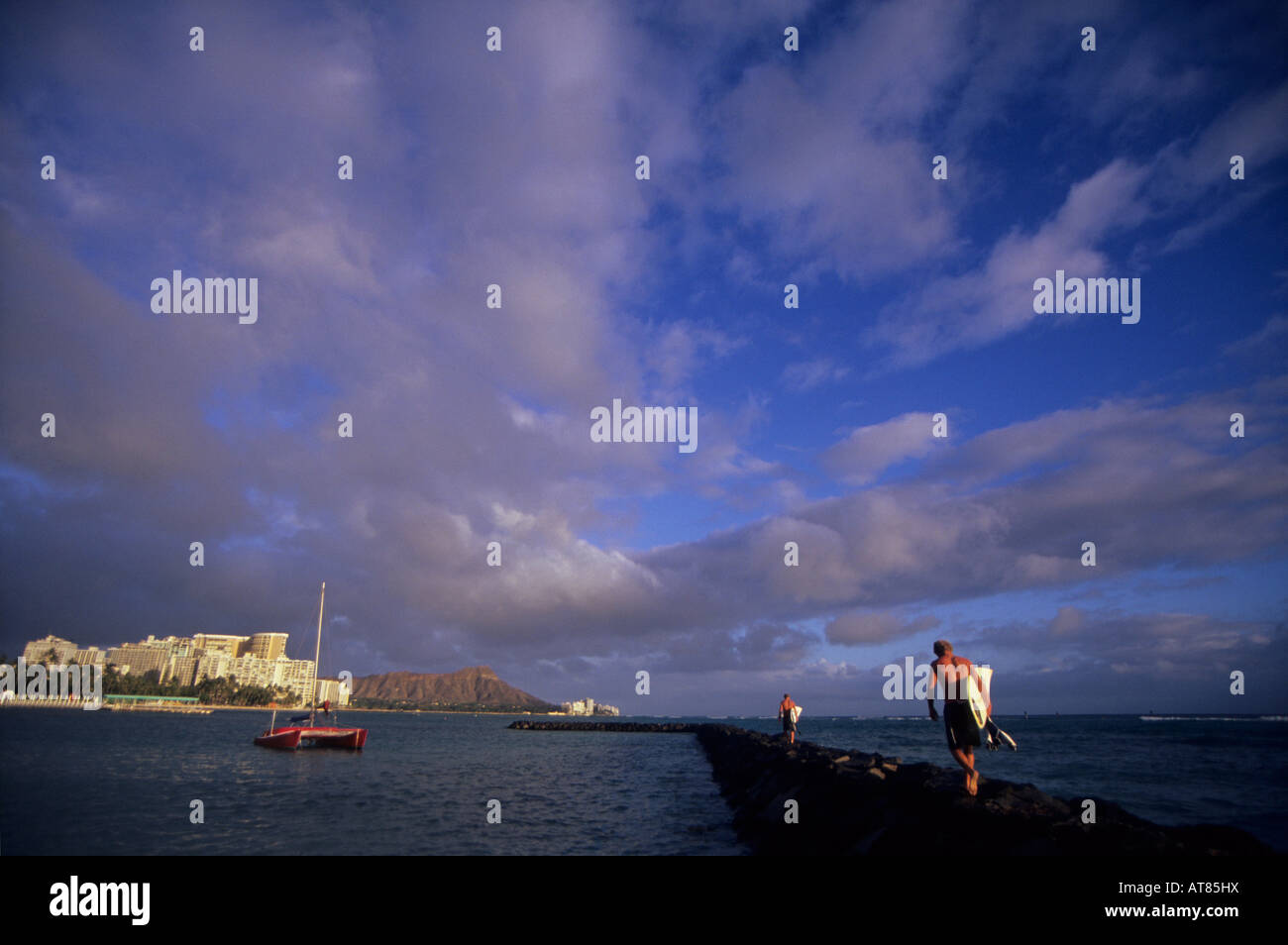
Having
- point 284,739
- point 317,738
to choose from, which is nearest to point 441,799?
point 317,738

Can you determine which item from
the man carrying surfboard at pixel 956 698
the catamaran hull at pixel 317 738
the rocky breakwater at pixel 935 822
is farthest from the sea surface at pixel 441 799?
the man carrying surfboard at pixel 956 698

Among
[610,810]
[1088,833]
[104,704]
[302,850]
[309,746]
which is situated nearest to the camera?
[1088,833]

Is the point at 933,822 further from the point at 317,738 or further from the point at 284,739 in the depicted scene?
the point at 284,739

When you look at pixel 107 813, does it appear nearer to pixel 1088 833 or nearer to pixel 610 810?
pixel 610 810

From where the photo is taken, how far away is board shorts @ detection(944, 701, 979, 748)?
398 inches

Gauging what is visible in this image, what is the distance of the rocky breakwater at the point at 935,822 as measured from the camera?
357 inches

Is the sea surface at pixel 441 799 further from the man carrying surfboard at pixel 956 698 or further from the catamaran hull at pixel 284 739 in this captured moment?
the man carrying surfboard at pixel 956 698

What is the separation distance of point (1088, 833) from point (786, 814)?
354 inches

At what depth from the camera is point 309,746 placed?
53.6m

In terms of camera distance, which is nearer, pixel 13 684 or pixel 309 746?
pixel 309 746

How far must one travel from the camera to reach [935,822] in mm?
11031

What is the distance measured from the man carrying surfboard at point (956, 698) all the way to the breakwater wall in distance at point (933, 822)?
1122 millimetres

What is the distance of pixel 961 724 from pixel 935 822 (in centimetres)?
221
